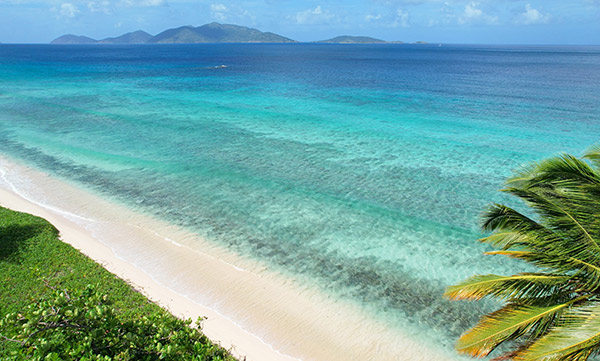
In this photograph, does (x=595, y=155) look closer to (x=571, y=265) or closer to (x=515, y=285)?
(x=571, y=265)

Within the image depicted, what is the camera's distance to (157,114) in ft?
127

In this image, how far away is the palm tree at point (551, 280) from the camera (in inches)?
224

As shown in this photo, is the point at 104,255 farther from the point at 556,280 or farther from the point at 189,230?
the point at 556,280

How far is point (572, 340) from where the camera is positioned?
214 inches

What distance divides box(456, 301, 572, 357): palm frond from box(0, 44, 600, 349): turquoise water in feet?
15.2

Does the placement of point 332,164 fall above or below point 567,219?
below

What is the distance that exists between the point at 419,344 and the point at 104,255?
1110 centimetres

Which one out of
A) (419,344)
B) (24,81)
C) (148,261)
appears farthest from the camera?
(24,81)

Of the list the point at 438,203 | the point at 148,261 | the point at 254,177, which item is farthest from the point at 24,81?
the point at 438,203

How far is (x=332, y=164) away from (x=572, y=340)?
19.1 metres

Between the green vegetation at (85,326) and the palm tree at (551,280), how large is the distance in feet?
17.2

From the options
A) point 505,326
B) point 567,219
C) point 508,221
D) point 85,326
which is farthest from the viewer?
point 508,221

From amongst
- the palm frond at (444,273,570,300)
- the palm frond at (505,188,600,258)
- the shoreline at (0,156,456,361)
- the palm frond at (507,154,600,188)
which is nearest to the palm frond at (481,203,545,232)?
the palm frond at (505,188,600,258)

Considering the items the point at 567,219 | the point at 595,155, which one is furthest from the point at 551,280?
the point at 595,155
